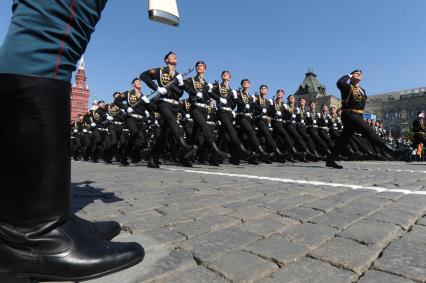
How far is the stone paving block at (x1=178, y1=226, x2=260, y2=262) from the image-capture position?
1576 mm

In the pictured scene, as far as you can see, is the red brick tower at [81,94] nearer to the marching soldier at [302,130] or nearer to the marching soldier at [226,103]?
the marching soldier at [302,130]

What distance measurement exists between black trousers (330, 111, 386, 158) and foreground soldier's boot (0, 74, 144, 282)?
6.99m

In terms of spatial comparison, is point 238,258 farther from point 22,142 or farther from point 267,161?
point 267,161

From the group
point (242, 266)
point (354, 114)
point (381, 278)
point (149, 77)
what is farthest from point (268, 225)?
point (149, 77)

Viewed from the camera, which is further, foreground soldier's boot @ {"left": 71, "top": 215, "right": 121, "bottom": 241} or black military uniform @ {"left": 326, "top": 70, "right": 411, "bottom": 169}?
black military uniform @ {"left": 326, "top": 70, "right": 411, "bottom": 169}

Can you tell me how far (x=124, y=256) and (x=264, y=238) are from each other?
2.40 ft

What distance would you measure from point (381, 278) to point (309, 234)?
564mm

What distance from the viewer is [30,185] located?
1.28m

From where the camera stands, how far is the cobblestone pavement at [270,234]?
53.8 inches

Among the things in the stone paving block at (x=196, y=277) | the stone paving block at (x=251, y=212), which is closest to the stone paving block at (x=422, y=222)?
the stone paving block at (x=251, y=212)

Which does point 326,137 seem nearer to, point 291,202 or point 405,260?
point 291,202

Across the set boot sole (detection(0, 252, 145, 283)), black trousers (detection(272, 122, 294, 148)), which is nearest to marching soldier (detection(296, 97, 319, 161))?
black trousers (detection(272, 122, 294, 148))

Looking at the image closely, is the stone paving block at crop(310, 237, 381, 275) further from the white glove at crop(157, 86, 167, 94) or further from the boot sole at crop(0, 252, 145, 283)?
the white glove at crop(157, 86, 167, 94)

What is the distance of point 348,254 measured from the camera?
Answer: 156 centimetres
